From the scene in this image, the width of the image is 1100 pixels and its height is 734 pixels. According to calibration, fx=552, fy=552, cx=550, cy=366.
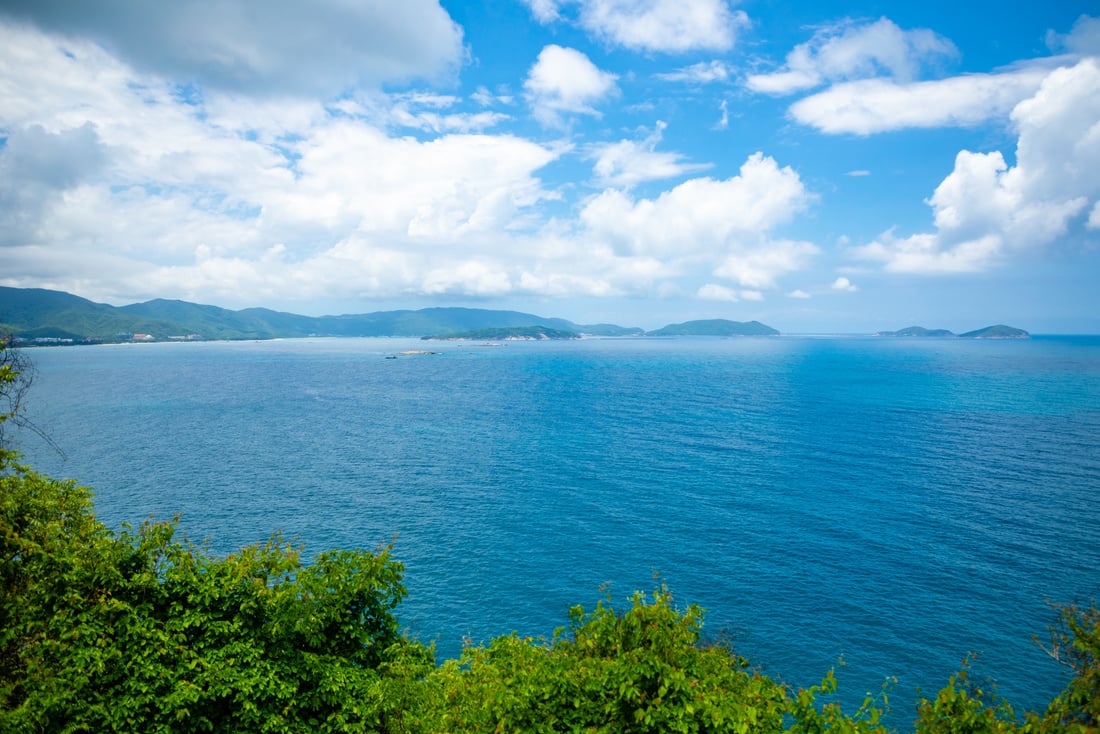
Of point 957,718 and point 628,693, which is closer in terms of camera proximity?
point 628,693

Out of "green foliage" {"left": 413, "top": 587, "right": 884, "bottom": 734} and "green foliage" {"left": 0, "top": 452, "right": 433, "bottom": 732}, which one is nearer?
"green foliage" {"left": 413, "top": 587, "right": 884, "bottom": 734}

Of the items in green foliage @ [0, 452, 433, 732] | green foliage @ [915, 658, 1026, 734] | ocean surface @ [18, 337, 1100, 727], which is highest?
green foliage @ [915, 658, 1026, 734]

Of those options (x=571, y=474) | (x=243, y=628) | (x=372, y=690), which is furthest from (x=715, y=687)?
(x=571, y=474)

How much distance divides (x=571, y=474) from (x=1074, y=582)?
200 feet

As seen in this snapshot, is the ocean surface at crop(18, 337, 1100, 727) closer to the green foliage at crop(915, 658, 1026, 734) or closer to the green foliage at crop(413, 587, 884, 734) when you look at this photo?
the green foliage at crop(915, 658, 1026, 734)

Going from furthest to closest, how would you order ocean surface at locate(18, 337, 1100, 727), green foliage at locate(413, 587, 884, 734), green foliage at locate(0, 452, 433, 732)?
1. ocean surface at locate(18, 337, 1100, 727)
2. green foliage at locate(0, 452, 433, 732)
3. green foliage at locate(413, 587, 884, 734)

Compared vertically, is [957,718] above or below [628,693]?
below

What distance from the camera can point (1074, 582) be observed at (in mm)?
52344

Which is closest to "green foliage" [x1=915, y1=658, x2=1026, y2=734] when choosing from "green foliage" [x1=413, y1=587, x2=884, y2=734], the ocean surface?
"green foliage" [x1=413, y1=587, x2=884, y2=734]

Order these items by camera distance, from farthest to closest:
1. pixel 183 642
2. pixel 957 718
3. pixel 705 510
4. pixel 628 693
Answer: pixel 705 510
pixel 183 642
pixel 957 718
pixel 628 693

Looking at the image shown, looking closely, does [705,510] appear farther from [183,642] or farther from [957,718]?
[183,642]

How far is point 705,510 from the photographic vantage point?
241ft

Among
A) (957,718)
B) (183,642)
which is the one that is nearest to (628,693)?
(957,718)

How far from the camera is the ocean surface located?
48.0 m
